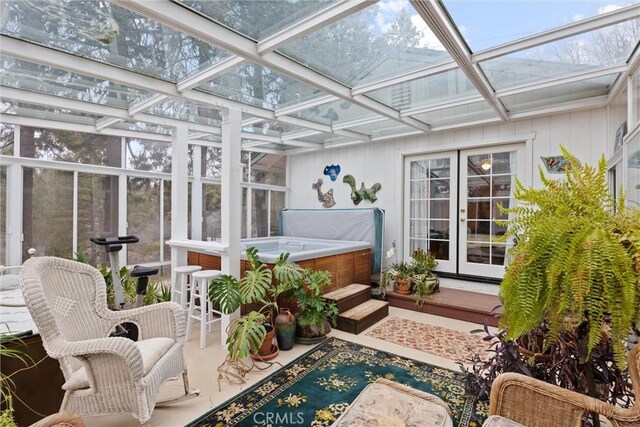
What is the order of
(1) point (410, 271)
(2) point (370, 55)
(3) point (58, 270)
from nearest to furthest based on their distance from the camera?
(3) point (58, 270) → (2) point (370, 55) → (1) point (410, 271)

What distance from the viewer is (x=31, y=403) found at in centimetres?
176

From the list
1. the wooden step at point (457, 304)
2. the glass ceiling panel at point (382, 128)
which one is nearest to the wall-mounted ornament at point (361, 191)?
the glass ceiling panel at point (382, 128)

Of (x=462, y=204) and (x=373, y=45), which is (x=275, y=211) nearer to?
(x=462, y=204)

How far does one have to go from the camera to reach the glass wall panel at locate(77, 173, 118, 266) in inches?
173

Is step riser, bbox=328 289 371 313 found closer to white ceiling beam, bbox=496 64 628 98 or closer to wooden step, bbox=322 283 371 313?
wooden step, bbox=322 283 371 313

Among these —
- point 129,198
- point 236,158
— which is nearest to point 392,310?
point 236,158

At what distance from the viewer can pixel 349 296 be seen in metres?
3.80

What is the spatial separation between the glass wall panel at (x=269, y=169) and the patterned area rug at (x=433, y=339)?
13.3 feet

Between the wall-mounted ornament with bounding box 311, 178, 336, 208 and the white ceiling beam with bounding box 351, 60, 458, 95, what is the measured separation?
10.1ft

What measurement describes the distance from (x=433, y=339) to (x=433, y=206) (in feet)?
8.12

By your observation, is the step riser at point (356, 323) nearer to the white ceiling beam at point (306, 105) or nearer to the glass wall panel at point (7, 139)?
the white ceiling beam at point (306, 105)

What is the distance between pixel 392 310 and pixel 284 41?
357cm

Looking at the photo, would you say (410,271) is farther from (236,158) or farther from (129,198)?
(129,198)

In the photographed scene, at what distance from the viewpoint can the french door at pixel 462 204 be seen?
4.43 m
